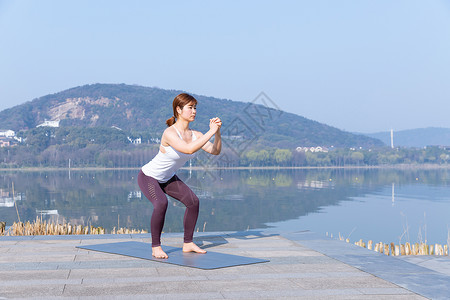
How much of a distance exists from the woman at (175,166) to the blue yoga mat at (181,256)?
14cm

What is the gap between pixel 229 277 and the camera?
15.9 feet

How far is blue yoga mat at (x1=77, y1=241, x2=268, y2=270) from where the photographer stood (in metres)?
5.45

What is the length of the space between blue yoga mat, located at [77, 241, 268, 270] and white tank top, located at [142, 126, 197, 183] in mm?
793

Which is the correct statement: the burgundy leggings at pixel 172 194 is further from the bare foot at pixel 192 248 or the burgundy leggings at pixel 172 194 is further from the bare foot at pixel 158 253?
the bare foot at pixel 158 253

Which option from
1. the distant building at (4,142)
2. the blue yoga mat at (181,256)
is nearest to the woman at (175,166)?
the blue yoga mat at (181,256)

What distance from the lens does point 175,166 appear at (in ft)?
19.9

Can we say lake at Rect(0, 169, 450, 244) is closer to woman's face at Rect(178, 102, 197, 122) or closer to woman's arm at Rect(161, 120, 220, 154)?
woman's face at Rect(178, 102, 197, 122)

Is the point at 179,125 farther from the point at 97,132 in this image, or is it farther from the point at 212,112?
the point at 212,112

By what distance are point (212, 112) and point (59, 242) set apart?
192622 mm

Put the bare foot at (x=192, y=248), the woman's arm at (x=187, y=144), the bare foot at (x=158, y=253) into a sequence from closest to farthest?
the woman's arm at (x=187, y=144), the bare foot at (x=158, y=253), the bare foot at (x=192, y=248)

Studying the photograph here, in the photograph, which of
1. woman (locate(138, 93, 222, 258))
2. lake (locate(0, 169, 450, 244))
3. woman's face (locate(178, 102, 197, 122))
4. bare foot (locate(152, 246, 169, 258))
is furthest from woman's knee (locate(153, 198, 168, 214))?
lake (locate(0, 169, 450, 244))

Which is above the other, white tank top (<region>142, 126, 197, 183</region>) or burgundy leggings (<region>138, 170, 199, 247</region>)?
white tank top (<region>142, 126, 197, 183</region>)

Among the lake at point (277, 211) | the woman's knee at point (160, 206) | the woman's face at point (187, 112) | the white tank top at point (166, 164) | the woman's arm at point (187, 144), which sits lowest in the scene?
the lake at point (277, 211)

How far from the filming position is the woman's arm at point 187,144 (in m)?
5.57
